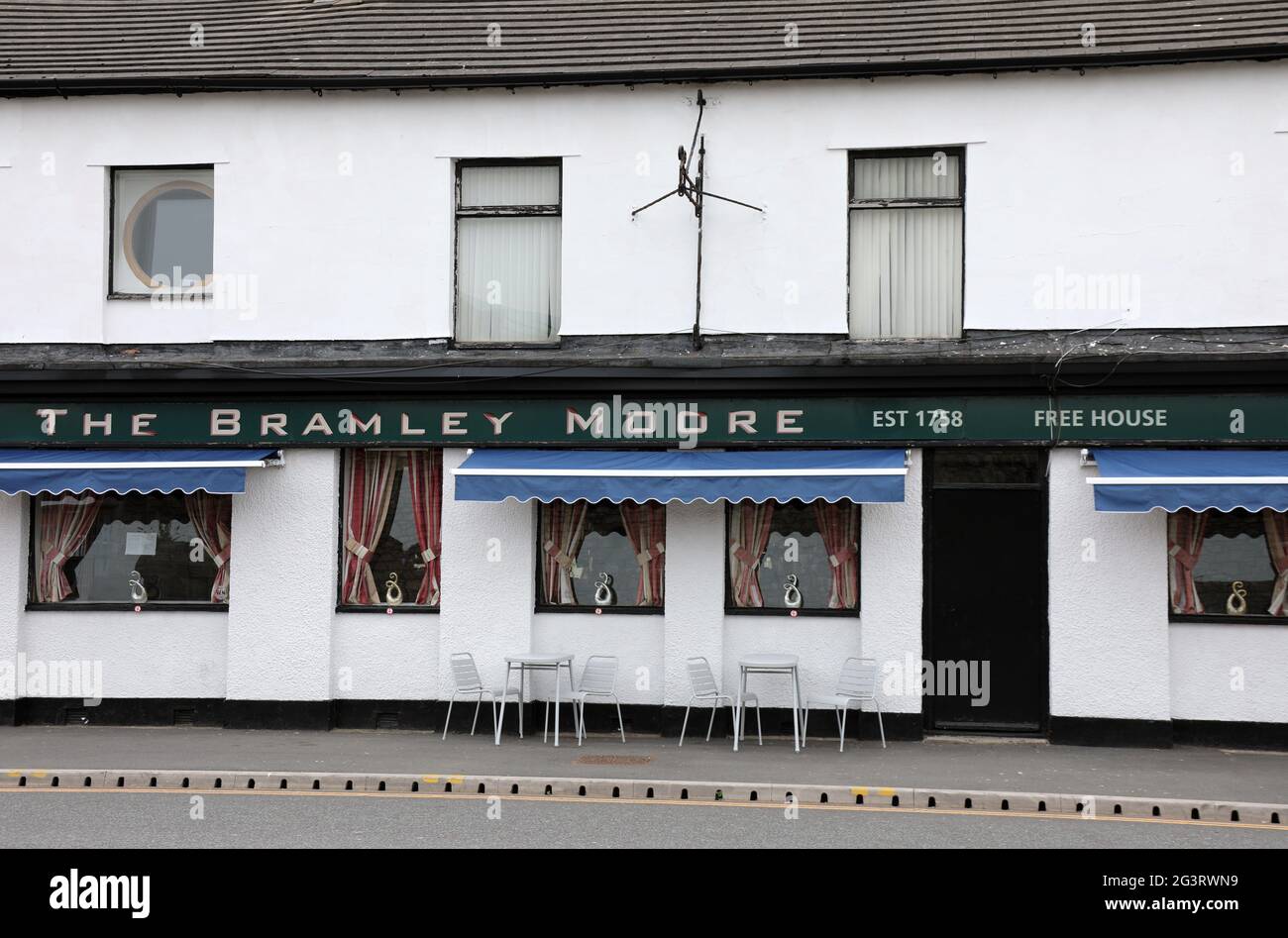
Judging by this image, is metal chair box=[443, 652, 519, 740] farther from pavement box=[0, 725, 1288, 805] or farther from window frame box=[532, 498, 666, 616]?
window frame box=[532, 498, 666, 616]

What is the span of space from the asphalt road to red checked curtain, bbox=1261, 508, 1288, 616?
4232 millimetres

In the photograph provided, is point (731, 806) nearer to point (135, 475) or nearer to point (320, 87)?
point (135, 475)

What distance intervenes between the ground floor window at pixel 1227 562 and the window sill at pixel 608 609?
5.38m

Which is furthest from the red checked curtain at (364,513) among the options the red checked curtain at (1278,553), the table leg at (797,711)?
the red checked curtain at (1278,553)

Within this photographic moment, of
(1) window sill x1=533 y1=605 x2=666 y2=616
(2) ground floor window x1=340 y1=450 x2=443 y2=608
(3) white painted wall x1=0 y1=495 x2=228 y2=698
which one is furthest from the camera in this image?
(3) white painted wall x1=0 y1=495 x2=228 y2=698

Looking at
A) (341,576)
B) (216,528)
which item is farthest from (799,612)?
(216,528)

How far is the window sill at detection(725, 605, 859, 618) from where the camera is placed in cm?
1494

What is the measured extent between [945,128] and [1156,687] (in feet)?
20.1

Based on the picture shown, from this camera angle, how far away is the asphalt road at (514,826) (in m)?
9.95

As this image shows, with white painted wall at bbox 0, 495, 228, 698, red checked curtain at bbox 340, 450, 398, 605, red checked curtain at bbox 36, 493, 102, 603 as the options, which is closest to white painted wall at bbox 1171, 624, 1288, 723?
red checked curtain at bbox 340, 450, 398, 605

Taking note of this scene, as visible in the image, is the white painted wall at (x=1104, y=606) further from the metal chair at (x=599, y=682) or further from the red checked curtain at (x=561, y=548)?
Answer: the red checked curtain at (x=561, y=548)

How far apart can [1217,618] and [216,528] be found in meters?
10.8

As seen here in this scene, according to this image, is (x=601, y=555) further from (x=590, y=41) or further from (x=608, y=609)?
(x=590, y=41)
